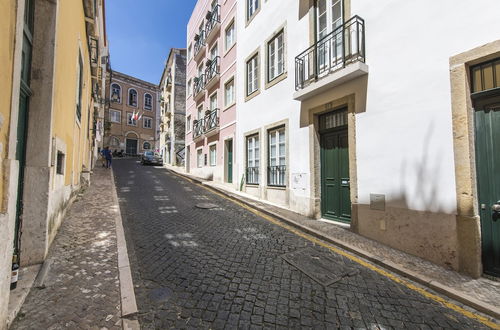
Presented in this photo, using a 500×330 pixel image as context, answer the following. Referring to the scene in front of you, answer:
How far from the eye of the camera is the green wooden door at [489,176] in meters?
3.51

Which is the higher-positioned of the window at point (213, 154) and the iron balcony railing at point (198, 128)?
the iron balcony railing at point (198, 128)

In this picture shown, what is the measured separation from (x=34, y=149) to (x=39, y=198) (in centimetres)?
64

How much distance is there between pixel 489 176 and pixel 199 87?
17.0m

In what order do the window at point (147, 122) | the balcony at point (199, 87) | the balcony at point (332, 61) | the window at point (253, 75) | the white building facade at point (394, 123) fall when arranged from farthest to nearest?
the window at point (147, 122) < the balcony at point (199, 87) < the window at point (253, 75) < the balcony at point (332, 61) < the white building facade at point (394, 123)

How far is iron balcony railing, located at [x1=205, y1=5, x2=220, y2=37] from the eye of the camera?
14894 millimetres

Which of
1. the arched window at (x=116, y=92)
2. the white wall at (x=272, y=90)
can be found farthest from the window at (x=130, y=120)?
the white wall at (x=272, y=90)

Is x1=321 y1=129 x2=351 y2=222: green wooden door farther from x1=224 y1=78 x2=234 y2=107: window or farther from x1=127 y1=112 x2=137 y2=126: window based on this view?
x1=127 y1=112 x2=137 y2=126: window

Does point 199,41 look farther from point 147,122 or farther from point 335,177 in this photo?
point 147,122

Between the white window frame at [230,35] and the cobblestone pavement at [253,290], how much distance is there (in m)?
11.4

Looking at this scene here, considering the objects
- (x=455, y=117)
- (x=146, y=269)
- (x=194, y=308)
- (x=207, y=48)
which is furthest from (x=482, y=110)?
(x=207, y=48)

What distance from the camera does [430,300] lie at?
2938mm

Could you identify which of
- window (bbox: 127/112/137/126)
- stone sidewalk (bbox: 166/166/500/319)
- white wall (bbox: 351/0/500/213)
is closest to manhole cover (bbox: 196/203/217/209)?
stone sidewalk (bbox: 166/166/500/319)

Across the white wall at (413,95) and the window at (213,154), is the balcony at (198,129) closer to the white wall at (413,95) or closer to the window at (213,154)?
the window at (213,154)

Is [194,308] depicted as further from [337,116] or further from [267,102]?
[267,102]
